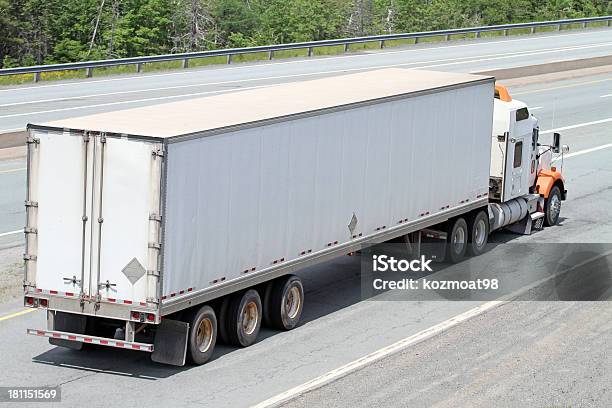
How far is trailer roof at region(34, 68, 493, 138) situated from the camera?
50.9 ft

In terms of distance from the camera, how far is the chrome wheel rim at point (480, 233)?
23.3 m

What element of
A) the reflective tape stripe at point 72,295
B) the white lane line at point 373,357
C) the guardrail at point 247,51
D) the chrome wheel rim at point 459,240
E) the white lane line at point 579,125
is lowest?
the white lane line at point 373,357

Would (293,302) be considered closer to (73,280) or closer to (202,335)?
(202,335)

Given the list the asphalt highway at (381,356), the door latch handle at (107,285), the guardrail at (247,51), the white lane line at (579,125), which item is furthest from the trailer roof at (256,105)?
the guardrail at (247,51)

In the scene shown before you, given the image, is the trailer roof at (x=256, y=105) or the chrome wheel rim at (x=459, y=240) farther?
the chrome wheel rim at (x=459, y=240)

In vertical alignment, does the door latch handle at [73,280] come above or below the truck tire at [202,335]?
above

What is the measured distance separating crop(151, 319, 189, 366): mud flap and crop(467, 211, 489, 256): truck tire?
29.1 ft

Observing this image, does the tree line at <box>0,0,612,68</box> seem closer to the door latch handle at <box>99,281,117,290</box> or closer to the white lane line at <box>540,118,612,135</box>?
the white lane line at <box>540,118,612,135</box>

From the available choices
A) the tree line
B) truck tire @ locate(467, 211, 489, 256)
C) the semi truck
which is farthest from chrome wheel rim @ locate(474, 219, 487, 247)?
the tree line

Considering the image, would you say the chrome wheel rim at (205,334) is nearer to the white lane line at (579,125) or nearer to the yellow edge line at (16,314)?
the yellow edge line at (16,314)

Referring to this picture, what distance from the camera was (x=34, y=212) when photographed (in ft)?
51.3

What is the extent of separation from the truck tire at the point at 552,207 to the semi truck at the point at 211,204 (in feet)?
17.8

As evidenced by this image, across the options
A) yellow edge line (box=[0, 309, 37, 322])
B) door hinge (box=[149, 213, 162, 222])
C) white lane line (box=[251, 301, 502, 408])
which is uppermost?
door hinge (box=[149, 213, 162, 222])

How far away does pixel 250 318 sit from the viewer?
56.1ft
